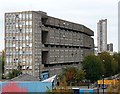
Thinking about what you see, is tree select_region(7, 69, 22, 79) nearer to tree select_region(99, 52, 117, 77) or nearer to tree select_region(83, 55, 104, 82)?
tree select_region(83, 55, 104, 82)

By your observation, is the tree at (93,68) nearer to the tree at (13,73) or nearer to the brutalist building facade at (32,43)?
the brutalist building facade at (32,43)

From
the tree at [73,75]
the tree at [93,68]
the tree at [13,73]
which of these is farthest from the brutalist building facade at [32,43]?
the tree at [93,68]

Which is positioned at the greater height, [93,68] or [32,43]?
Answer: [32,43]

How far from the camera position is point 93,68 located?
6219 cm

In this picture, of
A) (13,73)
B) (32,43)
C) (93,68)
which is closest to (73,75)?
(93,68)

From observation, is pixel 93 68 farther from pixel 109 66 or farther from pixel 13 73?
pixel 13 73

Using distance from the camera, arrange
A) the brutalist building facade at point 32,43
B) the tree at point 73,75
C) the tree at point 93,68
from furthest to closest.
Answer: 1. the tree at point 93,68
2. the tree at point 73,75
3. the brutalist building facade at point 32,43

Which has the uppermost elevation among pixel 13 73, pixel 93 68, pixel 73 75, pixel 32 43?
pixel 32 43

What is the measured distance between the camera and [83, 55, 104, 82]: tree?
204 ft

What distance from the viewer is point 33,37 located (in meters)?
54.0

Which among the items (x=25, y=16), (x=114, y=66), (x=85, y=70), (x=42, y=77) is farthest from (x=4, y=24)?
(x=114, y=66)

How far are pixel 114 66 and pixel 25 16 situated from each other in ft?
78.9

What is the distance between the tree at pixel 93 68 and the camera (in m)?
62.2

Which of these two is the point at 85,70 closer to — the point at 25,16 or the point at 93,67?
the point at 93,67
